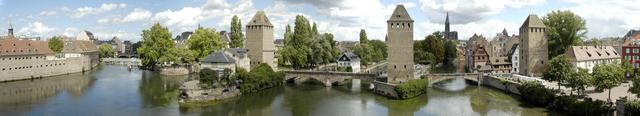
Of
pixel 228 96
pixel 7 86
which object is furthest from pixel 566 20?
pixel 7 86

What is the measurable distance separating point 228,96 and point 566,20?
28532 millimetres

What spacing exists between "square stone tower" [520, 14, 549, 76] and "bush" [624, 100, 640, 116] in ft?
67.6

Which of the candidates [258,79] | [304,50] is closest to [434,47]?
[304,50]

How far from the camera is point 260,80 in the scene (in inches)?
1505

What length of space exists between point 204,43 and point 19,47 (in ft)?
57.4

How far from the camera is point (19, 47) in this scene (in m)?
45.2

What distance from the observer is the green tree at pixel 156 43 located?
5703 cm

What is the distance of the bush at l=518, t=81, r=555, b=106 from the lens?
28906mm

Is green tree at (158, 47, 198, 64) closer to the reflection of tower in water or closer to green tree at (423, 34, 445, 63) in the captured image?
the reflection of tower in water

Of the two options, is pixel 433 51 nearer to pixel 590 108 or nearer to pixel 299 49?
pixel 299 49

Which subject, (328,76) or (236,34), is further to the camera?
(236,34)

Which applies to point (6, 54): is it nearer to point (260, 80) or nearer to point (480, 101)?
point (260, 80)

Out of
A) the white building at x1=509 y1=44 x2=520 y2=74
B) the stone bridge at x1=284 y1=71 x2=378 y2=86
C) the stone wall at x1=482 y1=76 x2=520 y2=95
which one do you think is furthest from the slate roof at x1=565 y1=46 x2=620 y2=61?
the stone bridge at x1=284 y1=71 x2=378 y2=86

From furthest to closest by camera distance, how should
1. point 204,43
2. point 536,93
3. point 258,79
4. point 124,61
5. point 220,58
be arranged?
point 124,61, point 204,43, point 220,58, point 258,79, point 536,93
